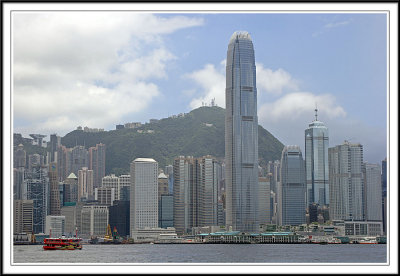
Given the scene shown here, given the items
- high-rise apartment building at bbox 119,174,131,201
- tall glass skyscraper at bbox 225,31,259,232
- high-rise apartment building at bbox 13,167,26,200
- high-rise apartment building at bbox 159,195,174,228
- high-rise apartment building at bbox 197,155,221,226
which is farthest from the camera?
high-rise apartment building at bbox 119,174,131,201

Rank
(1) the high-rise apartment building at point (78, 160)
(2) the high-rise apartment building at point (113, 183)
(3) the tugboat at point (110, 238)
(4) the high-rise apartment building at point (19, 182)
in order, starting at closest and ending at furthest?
(3) the tugboat at point (110, 238) < (4) the high-rise apartment building at point (19, 182) < (2) the high-rise apartment building at point (113, 183) < (1) the high-rise apartment building at point (78, 160)

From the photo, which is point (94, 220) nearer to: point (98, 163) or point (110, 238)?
point (110, 238)

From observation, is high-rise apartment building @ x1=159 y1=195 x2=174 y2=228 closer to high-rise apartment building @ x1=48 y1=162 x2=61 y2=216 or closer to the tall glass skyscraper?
the tall glass skyscraper

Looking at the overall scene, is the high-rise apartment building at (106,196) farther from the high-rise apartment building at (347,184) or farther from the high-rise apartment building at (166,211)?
the high-rise apartment building at (347,184)

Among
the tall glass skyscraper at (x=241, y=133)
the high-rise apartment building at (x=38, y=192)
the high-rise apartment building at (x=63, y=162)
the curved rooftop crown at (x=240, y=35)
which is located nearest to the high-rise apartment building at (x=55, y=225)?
the high-rise apartment building at (x=38, y=192)

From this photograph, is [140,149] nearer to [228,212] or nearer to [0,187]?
[228,212]


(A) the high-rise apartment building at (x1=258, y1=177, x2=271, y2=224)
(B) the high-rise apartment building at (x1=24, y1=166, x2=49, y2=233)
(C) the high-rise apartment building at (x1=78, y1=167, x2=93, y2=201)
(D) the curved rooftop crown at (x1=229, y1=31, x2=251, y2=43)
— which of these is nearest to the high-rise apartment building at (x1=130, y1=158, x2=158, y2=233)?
(B) the high-rise apartment building at (x1=24, y1=166, x2=49, y2=233)
